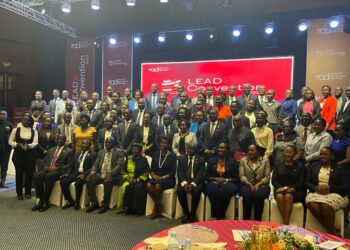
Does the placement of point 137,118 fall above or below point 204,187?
above

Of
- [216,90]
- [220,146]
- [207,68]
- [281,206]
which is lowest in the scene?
[281,206]

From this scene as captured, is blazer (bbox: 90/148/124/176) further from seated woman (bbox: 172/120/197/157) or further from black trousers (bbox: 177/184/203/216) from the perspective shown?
black trousers (bbox: 177/184/203/216)

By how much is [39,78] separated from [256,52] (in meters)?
6.80

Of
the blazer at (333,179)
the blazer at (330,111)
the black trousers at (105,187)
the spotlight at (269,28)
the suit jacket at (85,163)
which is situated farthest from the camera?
the spotlight at (269,28)

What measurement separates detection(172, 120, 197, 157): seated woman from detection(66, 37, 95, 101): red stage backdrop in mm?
5637

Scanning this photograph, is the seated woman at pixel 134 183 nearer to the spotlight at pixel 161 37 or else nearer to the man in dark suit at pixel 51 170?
the man in dark suit at pixel 51 170

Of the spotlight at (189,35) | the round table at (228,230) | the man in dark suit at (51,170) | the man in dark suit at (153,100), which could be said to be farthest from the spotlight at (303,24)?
the round table at (228,230)

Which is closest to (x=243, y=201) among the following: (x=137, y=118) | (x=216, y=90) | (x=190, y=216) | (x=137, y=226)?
(x=190, y=216)

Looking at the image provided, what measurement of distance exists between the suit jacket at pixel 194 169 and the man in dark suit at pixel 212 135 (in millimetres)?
316

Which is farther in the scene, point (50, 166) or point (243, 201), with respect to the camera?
point (50, 166)

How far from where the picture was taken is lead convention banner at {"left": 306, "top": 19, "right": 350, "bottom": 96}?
8.20 metres

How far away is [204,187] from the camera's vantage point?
518 centimetres

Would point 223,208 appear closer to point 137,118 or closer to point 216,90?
point 137,118

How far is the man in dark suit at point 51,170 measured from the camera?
5684mm
